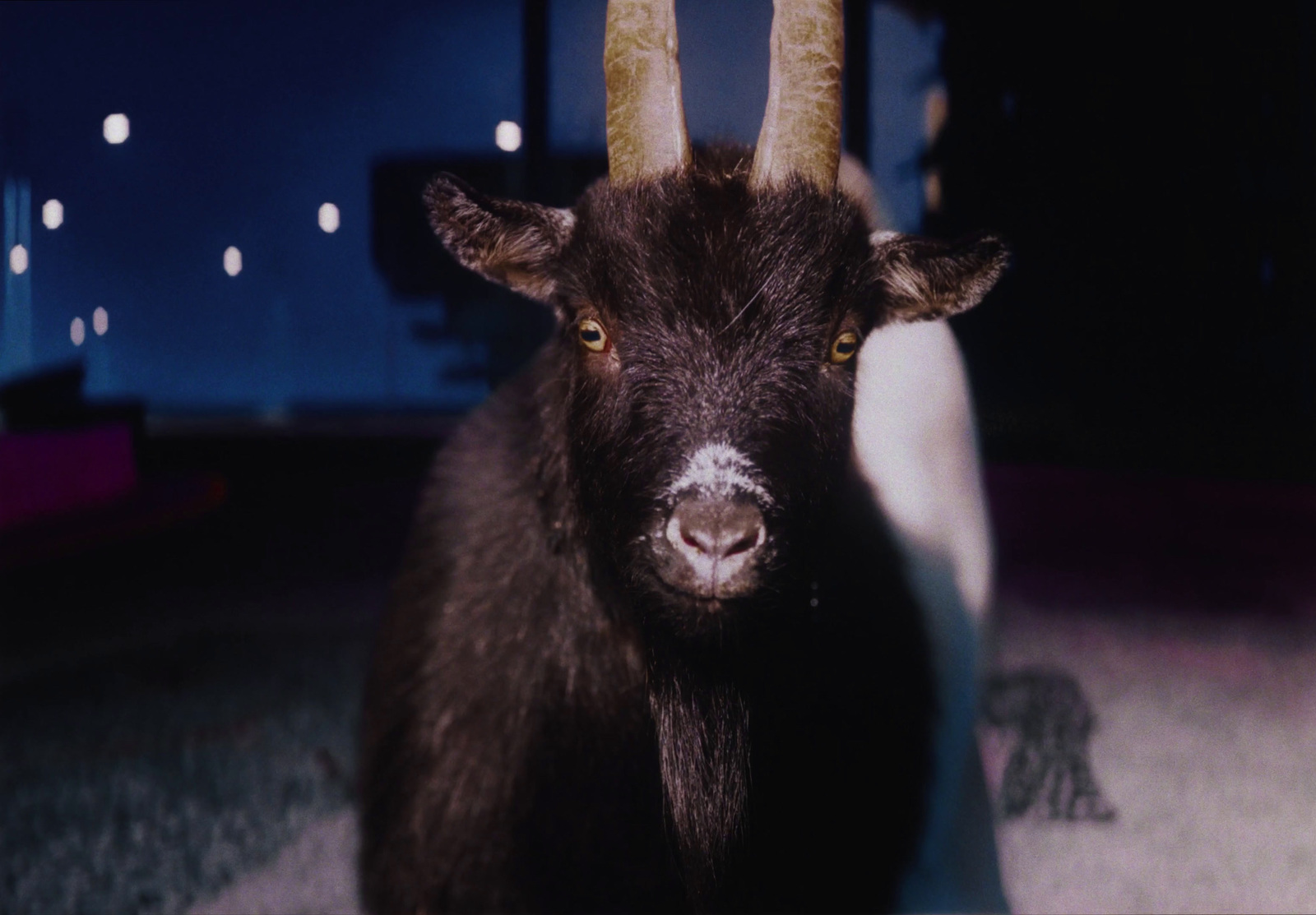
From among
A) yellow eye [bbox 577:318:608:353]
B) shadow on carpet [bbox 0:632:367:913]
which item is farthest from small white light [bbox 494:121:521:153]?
shadow on carpet [bbox 0:632:367:913]

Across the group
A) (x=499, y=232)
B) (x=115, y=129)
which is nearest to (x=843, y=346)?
(x=499, y=232)

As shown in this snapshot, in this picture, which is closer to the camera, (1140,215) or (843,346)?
(843,346)

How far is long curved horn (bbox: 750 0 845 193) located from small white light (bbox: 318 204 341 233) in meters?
1.15

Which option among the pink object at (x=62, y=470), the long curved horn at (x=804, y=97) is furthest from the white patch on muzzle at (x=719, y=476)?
the pink object at (x=62, y=470)

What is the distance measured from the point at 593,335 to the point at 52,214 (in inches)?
54.1

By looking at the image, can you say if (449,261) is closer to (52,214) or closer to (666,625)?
(52,214)

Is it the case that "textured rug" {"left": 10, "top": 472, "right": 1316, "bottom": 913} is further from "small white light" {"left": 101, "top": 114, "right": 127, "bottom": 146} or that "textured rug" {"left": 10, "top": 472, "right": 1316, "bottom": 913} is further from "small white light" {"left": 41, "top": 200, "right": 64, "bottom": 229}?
"small white light" {"left": 101, "top": 114, "right": 127, "bottom": 146}

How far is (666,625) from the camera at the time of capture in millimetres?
1260

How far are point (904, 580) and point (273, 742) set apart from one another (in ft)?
→ 7.23

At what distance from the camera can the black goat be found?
125 cm

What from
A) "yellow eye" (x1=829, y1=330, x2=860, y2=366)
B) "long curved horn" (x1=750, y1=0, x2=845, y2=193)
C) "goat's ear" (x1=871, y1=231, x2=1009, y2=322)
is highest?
"long curved horn" (x1=750, y1=0, x2=845, y2=193)

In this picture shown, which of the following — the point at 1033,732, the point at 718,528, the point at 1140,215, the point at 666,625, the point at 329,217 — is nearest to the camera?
the point at 718,528

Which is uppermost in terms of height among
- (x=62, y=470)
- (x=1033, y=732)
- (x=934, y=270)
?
(x=934, y=270)

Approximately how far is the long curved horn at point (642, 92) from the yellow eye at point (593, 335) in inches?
8.7
